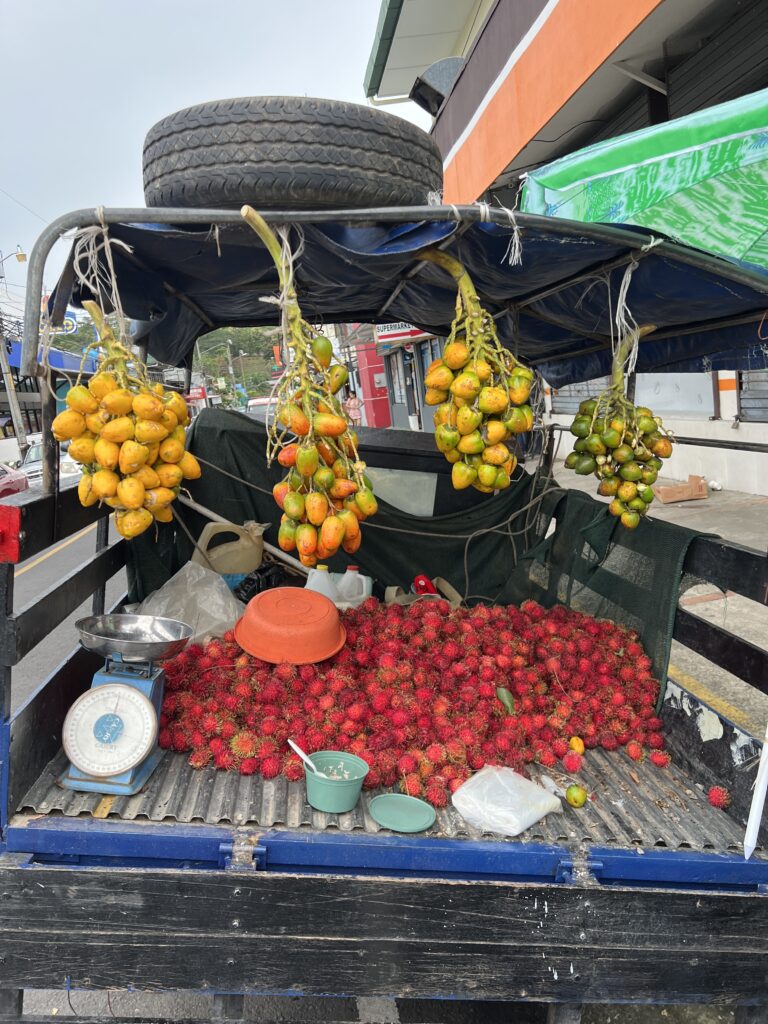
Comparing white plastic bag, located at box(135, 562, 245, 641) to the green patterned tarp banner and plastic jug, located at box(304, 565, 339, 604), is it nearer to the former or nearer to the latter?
plastic jug, located at box(304, 565, 339, 604)

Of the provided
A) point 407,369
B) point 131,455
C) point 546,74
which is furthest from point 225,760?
point 407,369

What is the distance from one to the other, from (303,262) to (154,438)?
2.92 ft

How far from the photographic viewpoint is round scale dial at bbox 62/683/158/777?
2305mm

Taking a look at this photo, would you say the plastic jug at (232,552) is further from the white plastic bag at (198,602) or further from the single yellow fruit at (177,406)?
the single yellow fruit at (177,406)

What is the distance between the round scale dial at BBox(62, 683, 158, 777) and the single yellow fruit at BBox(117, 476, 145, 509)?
0.66m

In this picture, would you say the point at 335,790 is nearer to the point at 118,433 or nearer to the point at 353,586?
the point at 118,433

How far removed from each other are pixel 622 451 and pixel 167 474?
2.20 meters

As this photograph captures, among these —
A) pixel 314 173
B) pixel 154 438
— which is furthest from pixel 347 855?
pixel 314 173

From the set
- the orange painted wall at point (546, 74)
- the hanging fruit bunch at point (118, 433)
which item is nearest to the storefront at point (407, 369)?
the orange painted wall at point (546, 74)

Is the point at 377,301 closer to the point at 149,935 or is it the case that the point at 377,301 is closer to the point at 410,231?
the point at 410,231

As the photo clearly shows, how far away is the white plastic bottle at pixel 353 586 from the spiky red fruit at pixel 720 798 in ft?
7.16

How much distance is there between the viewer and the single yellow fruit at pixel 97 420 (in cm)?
237

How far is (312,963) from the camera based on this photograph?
6.51ft

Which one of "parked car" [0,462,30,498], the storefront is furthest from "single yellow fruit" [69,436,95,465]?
the storefront
